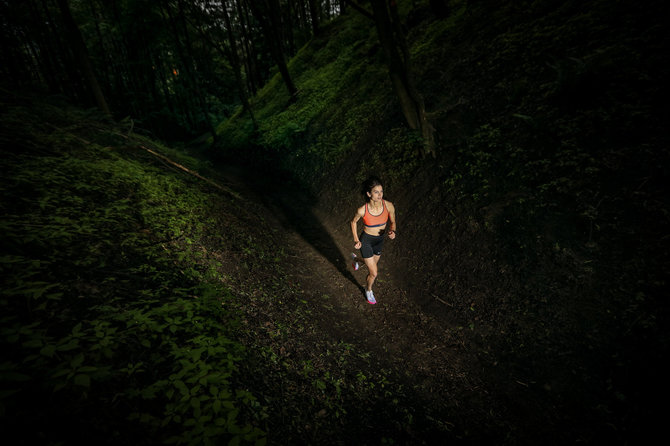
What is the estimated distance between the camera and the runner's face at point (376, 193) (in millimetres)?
4203

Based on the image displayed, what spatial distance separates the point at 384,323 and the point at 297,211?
547cm

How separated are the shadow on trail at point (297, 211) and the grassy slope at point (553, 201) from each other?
1.75m

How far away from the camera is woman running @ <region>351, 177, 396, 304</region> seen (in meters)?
4.29

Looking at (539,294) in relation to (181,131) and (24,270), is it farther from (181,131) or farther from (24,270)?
(181,131)

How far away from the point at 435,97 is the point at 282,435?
26.9 feet

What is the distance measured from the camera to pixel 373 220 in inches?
177

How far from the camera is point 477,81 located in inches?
253

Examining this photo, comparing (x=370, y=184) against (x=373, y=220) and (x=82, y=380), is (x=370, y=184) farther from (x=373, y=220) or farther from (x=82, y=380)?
(x=82, y=380)

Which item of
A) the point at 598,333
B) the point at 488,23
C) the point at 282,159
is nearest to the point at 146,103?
the point at 282,159

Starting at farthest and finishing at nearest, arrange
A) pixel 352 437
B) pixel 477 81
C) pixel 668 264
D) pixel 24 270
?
A: pixel 477 81
pixel 668 264
pixel 352 437
pixel 24 270

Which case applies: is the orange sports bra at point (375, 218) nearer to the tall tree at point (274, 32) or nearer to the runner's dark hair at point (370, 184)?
the runner's dark hair at point (370, 184)

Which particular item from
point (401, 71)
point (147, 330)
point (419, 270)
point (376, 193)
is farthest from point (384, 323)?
point (401, 71)

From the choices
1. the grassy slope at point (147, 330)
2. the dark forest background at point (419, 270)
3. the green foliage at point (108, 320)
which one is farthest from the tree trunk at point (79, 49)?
the green foliage at point (108, 320)

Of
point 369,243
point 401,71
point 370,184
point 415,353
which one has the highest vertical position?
point 401,71
